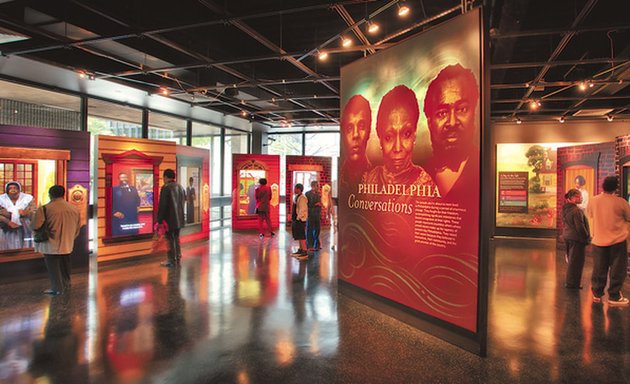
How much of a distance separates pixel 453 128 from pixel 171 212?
19.5ft

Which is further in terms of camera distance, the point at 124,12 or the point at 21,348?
the point at 124,12

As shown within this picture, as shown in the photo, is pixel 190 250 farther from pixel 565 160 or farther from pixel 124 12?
pixel 565 160

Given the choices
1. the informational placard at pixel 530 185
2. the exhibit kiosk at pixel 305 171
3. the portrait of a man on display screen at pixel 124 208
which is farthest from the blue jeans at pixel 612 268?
the exhibit kiosk at pixel 305 171

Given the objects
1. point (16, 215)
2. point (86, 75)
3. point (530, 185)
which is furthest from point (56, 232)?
point (530, 185)

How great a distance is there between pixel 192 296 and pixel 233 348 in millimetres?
2074

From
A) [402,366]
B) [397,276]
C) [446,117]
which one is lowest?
[402,366]

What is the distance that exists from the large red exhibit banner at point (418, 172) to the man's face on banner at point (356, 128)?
16 mm

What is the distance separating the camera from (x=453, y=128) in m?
4.13

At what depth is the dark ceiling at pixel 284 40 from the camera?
18.6 ft

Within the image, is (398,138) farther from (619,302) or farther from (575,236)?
(619,302)

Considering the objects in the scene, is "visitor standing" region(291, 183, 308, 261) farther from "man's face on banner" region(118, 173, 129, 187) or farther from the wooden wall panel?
the wooden wall panel

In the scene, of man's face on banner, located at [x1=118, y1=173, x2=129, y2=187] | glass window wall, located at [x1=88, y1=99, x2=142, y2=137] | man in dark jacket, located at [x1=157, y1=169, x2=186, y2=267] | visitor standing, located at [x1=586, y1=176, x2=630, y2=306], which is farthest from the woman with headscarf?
visitor standing, located at [x1=586, y1=176, x2=630, y2=306]

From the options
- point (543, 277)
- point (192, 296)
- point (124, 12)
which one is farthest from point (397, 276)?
point (124, 12)

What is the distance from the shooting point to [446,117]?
421 cm
